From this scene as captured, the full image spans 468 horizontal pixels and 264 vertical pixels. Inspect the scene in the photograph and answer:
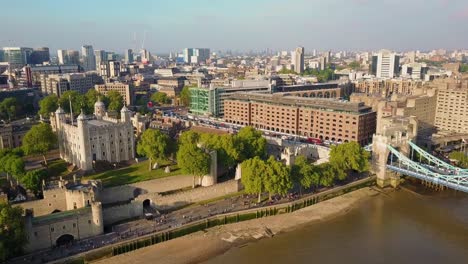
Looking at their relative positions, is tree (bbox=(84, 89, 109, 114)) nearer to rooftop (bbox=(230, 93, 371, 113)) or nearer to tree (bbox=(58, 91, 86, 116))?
tree (bbox=(58, 91, 86, 116))

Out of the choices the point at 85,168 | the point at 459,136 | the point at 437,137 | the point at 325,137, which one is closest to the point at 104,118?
the point at 85,168

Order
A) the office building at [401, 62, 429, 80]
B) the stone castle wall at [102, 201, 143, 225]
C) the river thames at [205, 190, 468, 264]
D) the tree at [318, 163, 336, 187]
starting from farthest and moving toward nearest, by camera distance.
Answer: the office building at [401, 62, 429, 80] → the tree at [318, 163, 336, 187] → the stone castle wall at [102, 201, 143, 225] → the river thames at [205, 190, 468, 264]

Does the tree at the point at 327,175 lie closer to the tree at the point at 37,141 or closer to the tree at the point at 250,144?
the tree at the point at 250,144

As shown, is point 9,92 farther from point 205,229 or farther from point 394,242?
point 394,242

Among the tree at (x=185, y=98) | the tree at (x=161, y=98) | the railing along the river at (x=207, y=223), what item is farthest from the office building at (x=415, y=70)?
the railing along the river at (x=207, y=223)

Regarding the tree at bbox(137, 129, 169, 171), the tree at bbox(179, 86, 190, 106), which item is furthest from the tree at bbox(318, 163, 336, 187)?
the tree at bbox(179, 86, 190, 106)

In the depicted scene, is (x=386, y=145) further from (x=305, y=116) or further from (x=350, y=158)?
(x=305, y=116)
